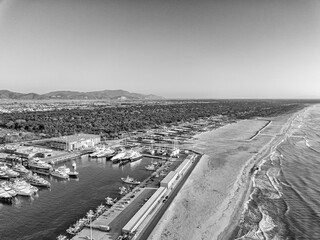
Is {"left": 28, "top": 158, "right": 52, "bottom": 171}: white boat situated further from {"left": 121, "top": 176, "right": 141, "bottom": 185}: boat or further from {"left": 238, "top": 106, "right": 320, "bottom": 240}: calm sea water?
{"left": 238, "top": 106, "right": 320, "bottom": 240}: calm sea water

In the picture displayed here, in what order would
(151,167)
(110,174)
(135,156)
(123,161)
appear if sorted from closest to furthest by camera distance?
(110,174) → (151,167) → (123,161) → (135,156)

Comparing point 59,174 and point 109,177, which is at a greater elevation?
point 59,174

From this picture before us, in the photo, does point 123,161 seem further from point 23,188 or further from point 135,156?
point 23,188

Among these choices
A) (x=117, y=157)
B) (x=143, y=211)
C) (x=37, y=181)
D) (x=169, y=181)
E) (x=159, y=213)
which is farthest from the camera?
(x=117, y=157)

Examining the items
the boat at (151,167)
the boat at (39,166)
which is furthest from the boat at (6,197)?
the boat at (151,167)

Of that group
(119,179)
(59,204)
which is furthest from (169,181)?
(59,204)

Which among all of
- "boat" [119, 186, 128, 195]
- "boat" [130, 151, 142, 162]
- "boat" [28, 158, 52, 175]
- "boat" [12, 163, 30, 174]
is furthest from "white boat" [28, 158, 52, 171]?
"boat" [119, 186, 128, 195]

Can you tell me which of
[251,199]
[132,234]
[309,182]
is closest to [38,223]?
[132,234]

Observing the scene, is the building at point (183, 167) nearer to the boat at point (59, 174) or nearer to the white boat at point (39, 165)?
the boat at point (59, 174)

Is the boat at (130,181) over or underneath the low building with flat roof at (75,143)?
underneath
